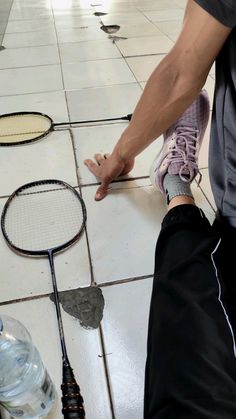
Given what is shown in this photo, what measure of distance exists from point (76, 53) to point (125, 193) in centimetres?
137

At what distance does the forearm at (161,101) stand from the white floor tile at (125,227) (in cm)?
19

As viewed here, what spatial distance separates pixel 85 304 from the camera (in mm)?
747

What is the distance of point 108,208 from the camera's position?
97 cm

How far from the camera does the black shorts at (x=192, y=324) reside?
48 centimetres

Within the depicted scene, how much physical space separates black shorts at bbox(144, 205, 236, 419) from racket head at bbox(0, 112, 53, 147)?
725 mm

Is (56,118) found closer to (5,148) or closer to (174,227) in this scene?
(5,148)

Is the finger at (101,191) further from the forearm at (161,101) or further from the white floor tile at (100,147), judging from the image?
the forearm at (161,101)

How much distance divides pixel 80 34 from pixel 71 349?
2.26 meters

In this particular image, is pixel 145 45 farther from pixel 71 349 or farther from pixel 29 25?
pixel 71 349

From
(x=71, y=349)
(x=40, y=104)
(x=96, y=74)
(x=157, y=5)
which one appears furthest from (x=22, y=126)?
(x=157, y=5)

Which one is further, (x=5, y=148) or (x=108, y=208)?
(x=5, y=148)

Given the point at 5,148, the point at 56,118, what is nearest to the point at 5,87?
the point at 56,118

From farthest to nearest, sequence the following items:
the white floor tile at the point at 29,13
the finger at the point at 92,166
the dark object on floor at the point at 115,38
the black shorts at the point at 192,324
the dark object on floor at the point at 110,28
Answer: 1. the white floor tile at the point at 29,13
2. the dark object on floor at the point at 110,28
3. the dark object on floor at the point at 115,38
4. the finger at the point at 92,166
5. the black shorts at the point at 192,324

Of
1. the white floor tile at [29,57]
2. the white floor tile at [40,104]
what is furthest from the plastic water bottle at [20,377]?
the white floor tile at [29,57]
